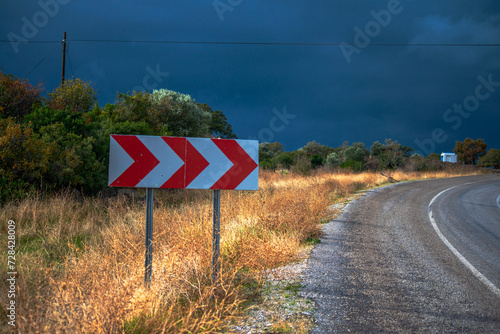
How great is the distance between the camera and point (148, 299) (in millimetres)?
3391

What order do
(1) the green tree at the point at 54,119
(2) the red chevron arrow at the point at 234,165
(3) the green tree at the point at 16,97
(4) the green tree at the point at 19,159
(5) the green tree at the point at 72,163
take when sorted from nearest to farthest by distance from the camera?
(2) the red chevron arrow at the point at 234,165
(4) the green tree at the point at 19,159
(5) the green tree at the point at 72,163
(1) the green tree at the point at 54,119
(3) the green tree at the point at 16,97

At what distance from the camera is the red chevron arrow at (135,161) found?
12.4 feet

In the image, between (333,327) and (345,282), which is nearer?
(333,327)

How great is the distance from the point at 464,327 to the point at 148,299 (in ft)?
11.6

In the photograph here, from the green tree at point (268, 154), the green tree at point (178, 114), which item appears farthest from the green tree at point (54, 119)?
the green tree at point (268, 154)

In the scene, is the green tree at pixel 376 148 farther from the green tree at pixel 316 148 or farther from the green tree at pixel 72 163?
the green tree at pixel 72 163

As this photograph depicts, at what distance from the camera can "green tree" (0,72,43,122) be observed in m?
16.4

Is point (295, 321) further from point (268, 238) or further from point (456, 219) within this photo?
point (456, 219)

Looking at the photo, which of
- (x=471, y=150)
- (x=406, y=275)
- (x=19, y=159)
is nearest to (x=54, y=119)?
(x=19, y=159)

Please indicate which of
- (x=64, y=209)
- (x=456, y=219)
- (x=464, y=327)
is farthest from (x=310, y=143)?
(x=464, y=327)

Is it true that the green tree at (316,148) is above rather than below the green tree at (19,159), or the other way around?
above

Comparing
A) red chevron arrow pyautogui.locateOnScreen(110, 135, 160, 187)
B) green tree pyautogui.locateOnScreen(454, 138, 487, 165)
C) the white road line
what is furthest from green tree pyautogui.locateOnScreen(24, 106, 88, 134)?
green tree pyautogui.locateOnScreen(454, 138, 487, 165)

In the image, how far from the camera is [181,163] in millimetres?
3875

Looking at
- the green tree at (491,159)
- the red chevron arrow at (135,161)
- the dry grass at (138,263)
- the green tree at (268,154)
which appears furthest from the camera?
the green tree at (491,159)
